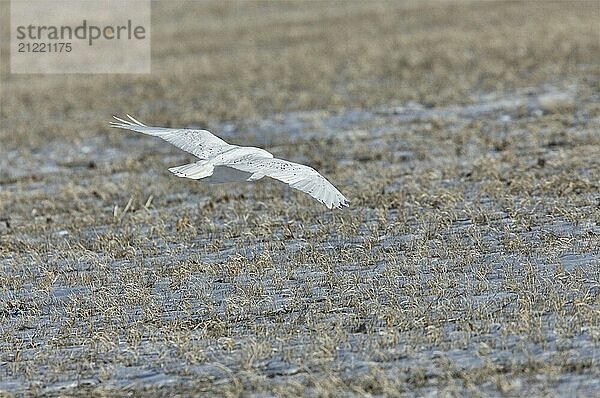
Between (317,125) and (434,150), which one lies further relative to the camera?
(317,125)

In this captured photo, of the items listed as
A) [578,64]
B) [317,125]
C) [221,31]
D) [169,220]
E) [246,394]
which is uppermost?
[221,31]

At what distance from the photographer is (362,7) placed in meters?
35.5

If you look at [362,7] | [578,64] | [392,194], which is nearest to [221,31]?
[362,7]

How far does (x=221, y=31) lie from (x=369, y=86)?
13.3 m

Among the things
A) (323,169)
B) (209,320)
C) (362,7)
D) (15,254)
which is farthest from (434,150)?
(362,7)

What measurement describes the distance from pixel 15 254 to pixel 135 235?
1.19 m

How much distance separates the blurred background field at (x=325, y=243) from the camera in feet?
19.4

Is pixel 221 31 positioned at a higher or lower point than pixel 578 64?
higher

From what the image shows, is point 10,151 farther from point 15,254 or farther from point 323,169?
point 15,254

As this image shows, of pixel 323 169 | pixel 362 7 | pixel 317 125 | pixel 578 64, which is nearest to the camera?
pixel 323 169

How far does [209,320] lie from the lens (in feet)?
22.5

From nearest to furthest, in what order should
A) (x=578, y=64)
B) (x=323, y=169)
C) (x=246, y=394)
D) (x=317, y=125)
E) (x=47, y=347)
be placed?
(x=246, y=394)
(x=47, y=347)
(x=323, y=169)
(x=317, y=125)
(x=578, y=64)

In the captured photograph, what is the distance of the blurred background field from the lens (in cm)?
590

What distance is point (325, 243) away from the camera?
29.5 ft
